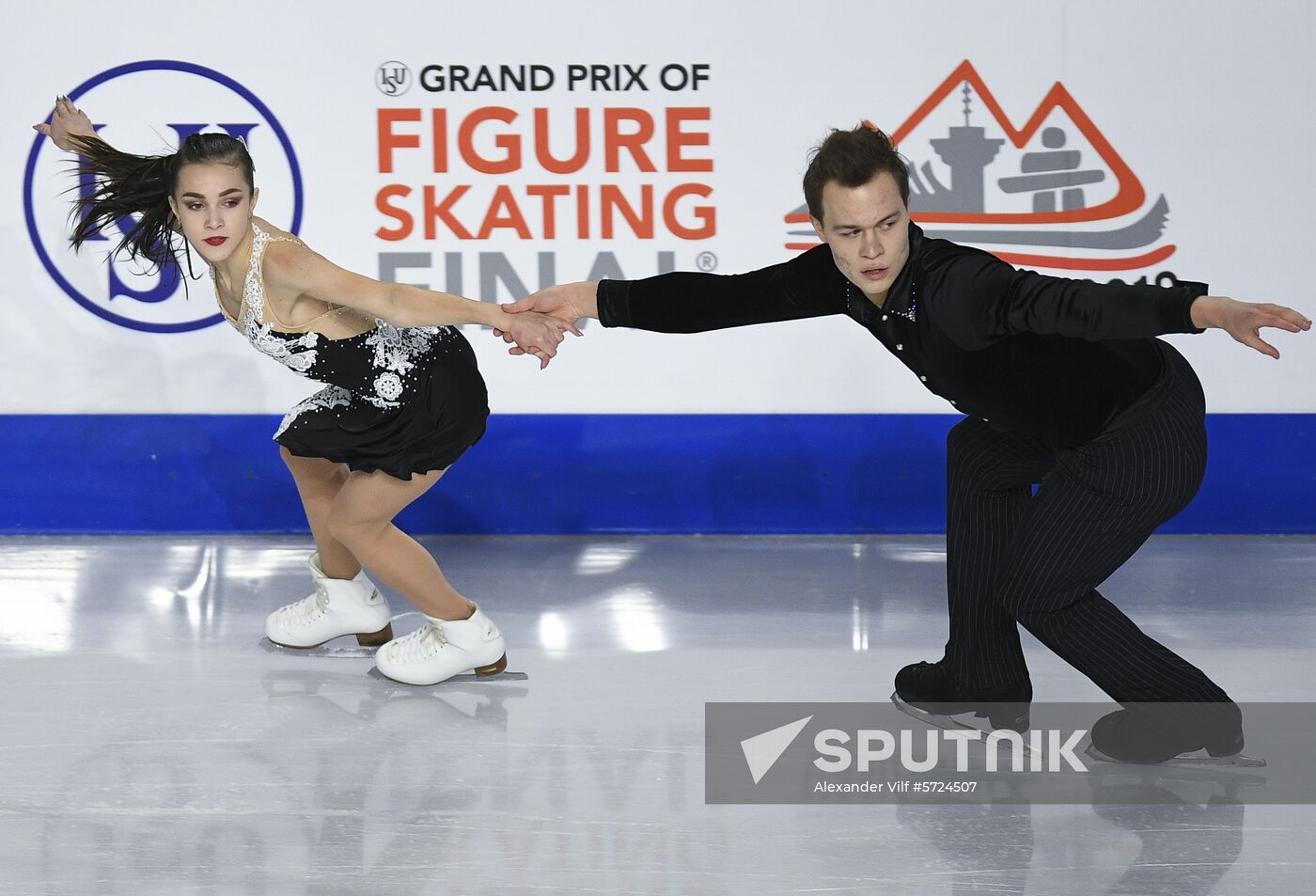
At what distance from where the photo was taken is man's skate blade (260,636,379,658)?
303 cm

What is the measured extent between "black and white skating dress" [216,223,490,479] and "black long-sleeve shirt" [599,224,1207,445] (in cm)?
51

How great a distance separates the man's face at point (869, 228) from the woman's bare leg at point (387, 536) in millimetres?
1023

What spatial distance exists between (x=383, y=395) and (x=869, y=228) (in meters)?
1.07

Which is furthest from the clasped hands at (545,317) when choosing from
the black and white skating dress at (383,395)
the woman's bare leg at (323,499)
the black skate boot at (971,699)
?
the black skate boot at (971,699)

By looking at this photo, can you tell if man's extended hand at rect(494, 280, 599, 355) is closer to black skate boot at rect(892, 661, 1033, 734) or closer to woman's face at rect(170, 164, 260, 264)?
woman's face at rect(170, 164, 260, 264)

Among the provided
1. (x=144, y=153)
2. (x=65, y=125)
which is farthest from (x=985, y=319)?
(x=144, y=153)

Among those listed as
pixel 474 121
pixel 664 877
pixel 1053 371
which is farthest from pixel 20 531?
pixel 1053 371

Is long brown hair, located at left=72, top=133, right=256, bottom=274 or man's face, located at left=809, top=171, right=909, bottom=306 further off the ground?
long brown hair, located at left=72, top=133, right=256, bottom=274

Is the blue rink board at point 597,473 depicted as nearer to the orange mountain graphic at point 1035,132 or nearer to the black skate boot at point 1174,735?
the orange mountain graphic at point 1035,132

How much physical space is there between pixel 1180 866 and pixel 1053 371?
74 cm

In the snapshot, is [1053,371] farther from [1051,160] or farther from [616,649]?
[1051,160]

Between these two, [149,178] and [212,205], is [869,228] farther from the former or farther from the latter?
[149,178]

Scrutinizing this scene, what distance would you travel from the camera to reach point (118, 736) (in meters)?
2.50

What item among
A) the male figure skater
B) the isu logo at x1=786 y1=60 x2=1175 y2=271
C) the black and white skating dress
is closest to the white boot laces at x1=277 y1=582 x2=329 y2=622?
the black and white skating dress
